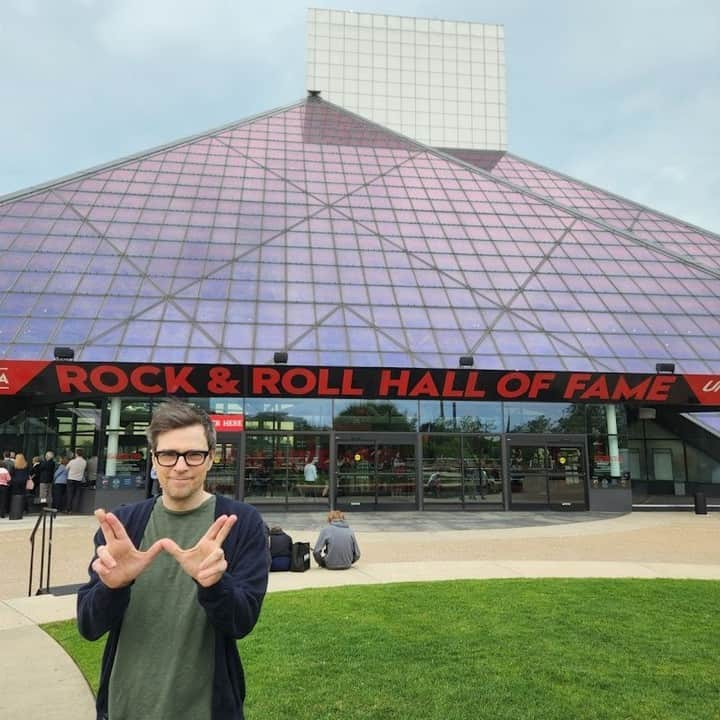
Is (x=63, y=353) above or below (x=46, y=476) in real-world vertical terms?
above

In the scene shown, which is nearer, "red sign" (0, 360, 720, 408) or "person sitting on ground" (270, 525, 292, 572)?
"person sitting on ground" (270, 525, 292, 572)

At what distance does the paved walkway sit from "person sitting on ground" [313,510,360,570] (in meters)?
0.27

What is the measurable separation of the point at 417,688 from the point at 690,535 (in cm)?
1285

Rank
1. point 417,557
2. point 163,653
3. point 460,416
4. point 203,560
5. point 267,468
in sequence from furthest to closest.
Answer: point 460,416, point 267,468, point 417,557, point 163,653, point 203,560

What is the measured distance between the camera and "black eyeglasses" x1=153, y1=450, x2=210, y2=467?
2.56m

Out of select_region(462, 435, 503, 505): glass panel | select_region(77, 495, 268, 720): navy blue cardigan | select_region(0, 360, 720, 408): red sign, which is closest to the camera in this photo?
select_region(77, 495, 268, 720): navy blue cardigan

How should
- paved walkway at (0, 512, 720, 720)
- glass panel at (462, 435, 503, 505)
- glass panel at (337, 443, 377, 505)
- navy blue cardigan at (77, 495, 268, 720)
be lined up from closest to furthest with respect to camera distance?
navy blue cardigan at (77, 495, 268, 720), paved walkway at (0, 512, 720, 720), glass panel at (337, 443, 377, 505), glass panel at (462, 435, 503, 505)

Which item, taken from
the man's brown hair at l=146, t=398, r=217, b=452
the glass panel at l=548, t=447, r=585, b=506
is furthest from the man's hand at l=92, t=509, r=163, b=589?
the glass panel at l=548, t=447, r=585, b=506

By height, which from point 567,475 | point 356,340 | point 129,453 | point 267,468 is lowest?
point 567,475

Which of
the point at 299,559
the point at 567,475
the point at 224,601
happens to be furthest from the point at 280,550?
the point at 567,475

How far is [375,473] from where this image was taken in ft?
70.2

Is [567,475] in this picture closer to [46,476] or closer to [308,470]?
[308,470]

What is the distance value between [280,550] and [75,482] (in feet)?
39.1

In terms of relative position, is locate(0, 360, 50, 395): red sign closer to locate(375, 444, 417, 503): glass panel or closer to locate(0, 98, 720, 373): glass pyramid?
locate(0, 98, 720, 373): glass pyramid
